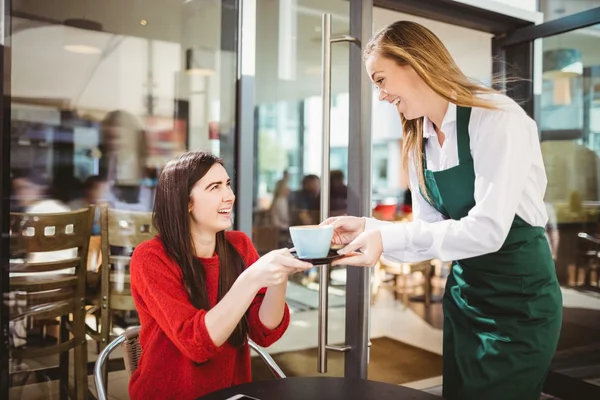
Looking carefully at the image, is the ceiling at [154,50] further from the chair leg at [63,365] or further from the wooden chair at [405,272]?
the wooden chair at [405,272]

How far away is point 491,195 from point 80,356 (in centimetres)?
166

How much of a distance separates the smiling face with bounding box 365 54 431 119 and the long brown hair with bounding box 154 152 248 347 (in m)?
0.49

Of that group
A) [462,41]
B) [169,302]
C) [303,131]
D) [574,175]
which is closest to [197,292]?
[169,302]

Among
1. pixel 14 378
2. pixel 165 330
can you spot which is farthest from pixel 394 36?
pixel 14 378

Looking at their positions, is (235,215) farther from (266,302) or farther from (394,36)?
(394,36)

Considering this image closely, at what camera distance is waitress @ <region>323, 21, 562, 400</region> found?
1.30 meters

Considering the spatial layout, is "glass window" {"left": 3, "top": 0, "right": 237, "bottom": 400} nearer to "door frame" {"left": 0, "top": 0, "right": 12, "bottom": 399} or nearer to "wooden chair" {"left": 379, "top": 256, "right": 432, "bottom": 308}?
"door frame" {"left": 0, "top": 0, "right": 12, "bottom": 399}

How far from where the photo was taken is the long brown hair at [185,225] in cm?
144

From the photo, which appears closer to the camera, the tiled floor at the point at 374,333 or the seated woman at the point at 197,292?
the seated woman at the point at 197,292

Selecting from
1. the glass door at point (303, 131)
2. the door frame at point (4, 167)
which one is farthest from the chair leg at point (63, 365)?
the glass door at point (303, 131)

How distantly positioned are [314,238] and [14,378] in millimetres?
1360

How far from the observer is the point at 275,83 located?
2.86 metres

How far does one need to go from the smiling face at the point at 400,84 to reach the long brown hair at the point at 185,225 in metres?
0.49

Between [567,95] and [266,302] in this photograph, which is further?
[567,95]
